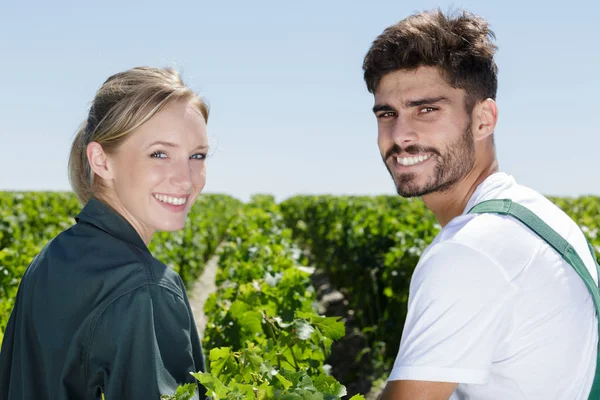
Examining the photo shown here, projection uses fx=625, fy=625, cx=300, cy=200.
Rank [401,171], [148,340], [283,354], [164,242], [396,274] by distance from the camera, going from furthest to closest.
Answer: [164,242], [396,274], [283,354], [401,171], [148,340]

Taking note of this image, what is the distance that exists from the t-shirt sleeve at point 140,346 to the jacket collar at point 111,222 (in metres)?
0.28

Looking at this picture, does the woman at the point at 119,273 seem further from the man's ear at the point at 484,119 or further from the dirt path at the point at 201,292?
the dirt path at the point at 201,292

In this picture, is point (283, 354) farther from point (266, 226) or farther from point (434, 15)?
point (266, 226)

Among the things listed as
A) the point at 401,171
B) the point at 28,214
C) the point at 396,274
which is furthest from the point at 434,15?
the point at 28,214

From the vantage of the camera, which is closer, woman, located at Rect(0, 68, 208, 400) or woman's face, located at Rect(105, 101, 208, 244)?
woman, located at Rect(0, 68, 208, 400)

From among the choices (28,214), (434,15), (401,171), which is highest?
(434,15)

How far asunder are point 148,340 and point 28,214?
16.7 meters

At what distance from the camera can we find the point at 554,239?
5.89 ft

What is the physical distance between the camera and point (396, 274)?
24.1ft

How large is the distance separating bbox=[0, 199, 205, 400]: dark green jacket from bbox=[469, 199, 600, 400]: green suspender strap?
94 centimetres

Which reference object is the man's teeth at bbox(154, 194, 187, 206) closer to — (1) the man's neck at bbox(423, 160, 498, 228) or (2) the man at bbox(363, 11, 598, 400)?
(2) the man at bbox(363, 11, 598, 400)

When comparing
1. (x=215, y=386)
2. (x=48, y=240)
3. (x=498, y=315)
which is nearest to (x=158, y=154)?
(x=215, y=386)

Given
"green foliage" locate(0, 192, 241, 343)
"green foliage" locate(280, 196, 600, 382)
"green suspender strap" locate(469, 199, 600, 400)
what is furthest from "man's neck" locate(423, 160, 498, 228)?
"green foliage" locate(280, 196, 600, 382)

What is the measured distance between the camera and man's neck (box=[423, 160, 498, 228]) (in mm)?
2307
